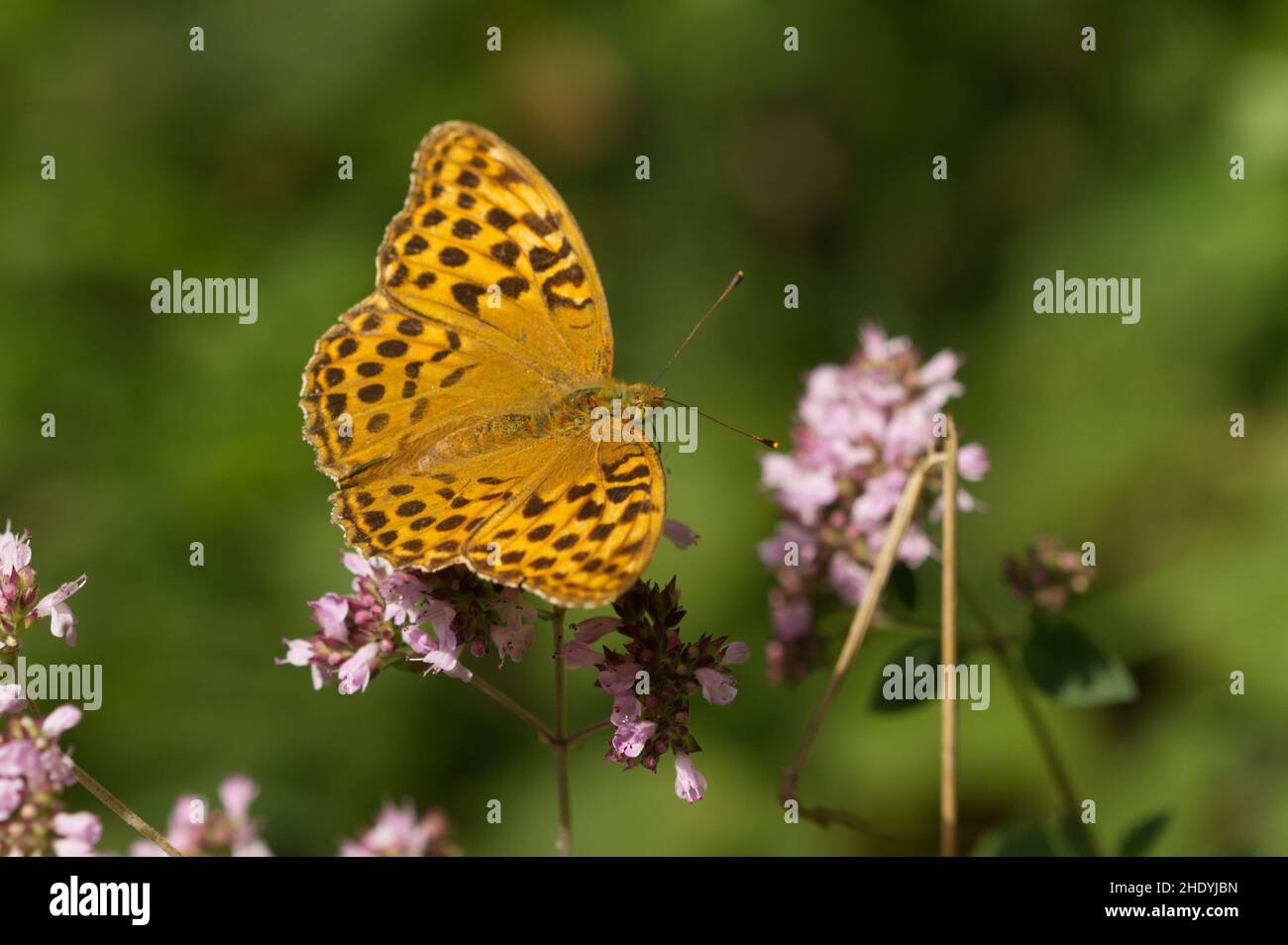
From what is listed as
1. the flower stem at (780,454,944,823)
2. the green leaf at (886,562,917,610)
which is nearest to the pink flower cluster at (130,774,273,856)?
the flower stem at (780,454,944,823)

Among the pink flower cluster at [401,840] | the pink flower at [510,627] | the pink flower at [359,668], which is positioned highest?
the pink flower at [510,627]

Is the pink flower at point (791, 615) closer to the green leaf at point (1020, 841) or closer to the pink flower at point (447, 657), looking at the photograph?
→ the green leaf at point (1020, 841)

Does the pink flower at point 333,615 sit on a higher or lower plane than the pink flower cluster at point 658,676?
higher

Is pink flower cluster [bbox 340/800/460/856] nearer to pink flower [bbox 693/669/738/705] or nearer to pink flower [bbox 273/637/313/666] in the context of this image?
pink flower [bbox 273/637/313/666]

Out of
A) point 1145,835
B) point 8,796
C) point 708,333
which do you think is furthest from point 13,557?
point 708,333

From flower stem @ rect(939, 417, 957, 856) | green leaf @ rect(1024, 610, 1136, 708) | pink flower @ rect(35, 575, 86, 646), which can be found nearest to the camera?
pink flower @ rect(35, 575, 86, 646)

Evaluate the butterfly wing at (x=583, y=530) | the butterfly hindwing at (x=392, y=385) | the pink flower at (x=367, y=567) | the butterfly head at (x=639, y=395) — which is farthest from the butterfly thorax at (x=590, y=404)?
the pink flower at (x=367, y=567)
